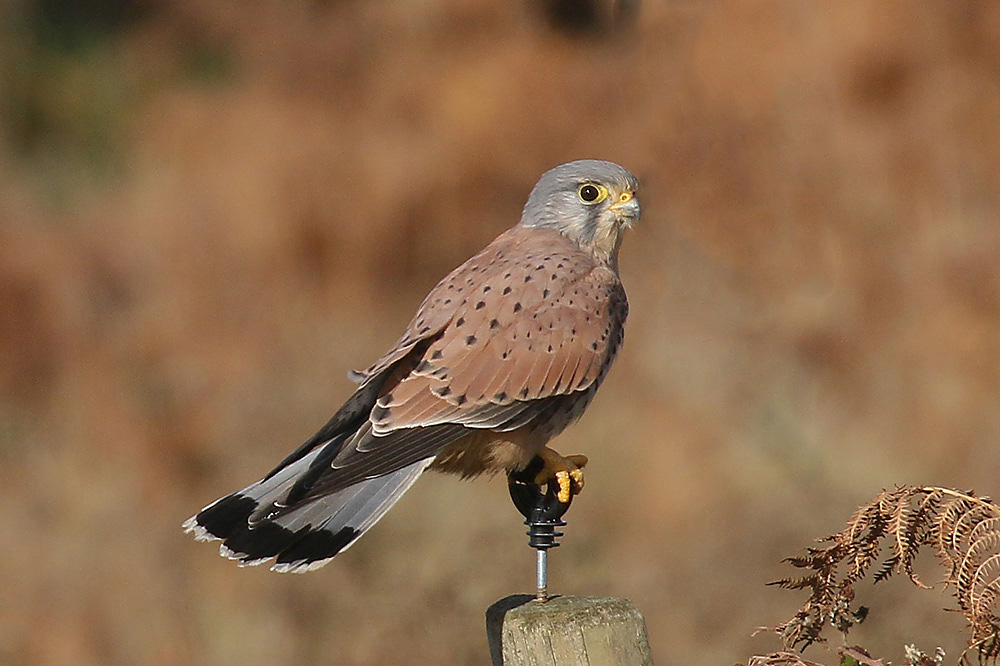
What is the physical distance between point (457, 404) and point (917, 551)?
3.13 feet

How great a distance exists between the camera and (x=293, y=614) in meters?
4.59

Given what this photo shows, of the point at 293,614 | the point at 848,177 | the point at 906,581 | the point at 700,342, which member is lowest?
the point at 293,614

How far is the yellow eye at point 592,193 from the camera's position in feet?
9.32

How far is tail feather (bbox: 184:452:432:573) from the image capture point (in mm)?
2162

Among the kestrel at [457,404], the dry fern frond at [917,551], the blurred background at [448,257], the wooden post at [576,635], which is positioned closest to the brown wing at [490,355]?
the kestrel at [457,404]

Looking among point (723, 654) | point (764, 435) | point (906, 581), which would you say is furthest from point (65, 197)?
point (906, 581)

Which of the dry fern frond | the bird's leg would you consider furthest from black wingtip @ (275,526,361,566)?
the dry fern frond

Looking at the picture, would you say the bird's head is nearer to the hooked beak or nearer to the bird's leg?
the hooked beak

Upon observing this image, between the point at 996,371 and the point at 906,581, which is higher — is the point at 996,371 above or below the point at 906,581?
above

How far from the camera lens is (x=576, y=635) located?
73.2 inches

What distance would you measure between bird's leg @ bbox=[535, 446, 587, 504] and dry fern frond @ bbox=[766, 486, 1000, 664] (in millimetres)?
698

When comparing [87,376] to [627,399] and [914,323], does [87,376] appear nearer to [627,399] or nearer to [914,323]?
[627,399]

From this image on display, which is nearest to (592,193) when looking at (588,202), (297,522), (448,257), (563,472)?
(588,202)

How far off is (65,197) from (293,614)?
3.23 metres
